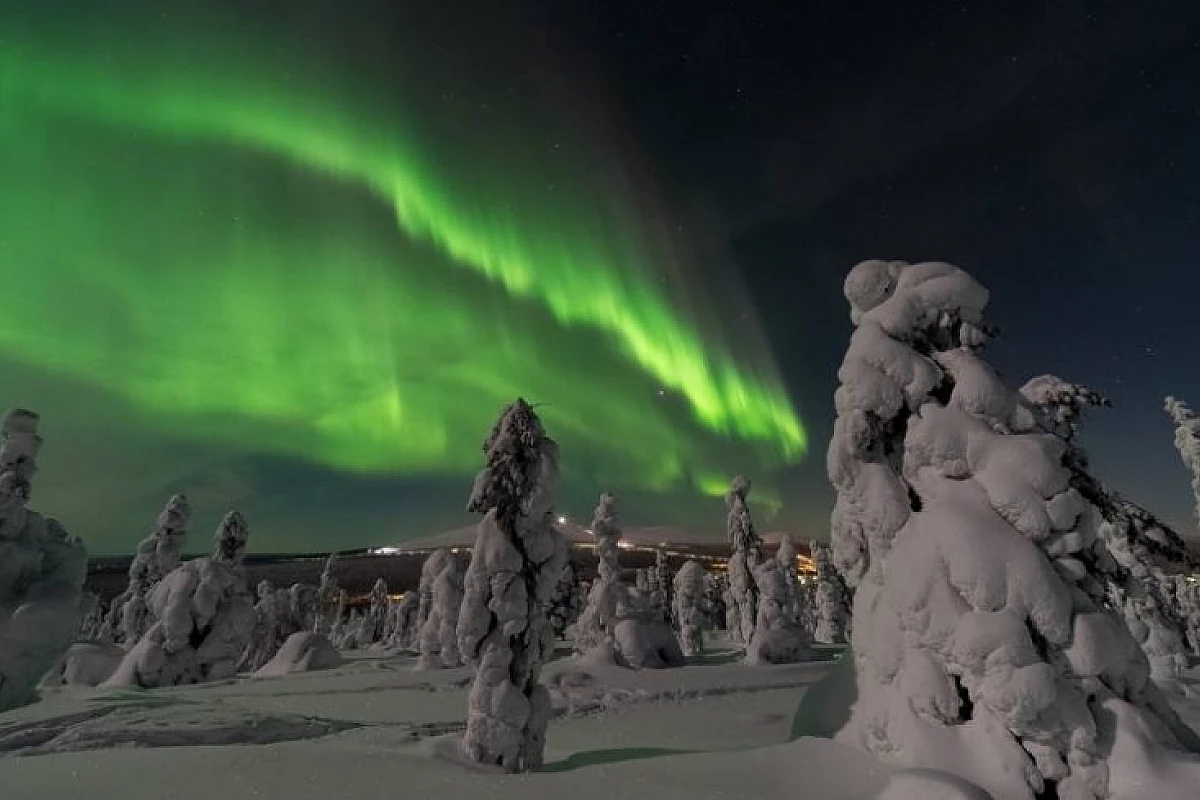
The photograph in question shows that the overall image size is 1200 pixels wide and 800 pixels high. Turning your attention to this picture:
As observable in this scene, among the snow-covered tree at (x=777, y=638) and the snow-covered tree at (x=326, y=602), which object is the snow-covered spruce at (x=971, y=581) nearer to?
the snow-covered tree at (x=777, y=638)

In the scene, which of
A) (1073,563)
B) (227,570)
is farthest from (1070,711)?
(227,570)

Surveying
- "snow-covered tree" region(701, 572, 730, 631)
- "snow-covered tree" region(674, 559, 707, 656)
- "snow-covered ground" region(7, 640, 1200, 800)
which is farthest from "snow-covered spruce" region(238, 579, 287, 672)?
"snow-covered tree" region(701, 572, 730, 631)

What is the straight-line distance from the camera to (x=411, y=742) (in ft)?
41.9

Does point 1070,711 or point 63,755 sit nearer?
point 1070,711

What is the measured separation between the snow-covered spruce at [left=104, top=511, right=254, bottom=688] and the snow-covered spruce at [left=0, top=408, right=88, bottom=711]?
18037 mm

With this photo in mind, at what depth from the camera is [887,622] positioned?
8492 mm

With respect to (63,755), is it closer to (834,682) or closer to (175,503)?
(834,682)

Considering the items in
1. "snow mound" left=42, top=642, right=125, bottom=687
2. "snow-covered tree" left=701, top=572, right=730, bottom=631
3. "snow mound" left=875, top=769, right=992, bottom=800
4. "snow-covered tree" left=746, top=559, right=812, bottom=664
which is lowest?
"snow mound" left=42, top=642, right=125, bottom=687

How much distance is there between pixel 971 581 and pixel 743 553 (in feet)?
130

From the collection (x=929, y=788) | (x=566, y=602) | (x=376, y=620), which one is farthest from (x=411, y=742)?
(x=376, y=620)

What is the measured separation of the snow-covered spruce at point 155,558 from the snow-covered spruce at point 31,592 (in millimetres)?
35059

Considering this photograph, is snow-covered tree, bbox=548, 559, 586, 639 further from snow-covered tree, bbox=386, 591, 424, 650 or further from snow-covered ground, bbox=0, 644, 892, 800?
snow-covered ground, bbox=0, 644, 892, 800

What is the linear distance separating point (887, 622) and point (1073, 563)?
2.29 metres

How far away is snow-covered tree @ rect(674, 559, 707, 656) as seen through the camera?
46.5 m
